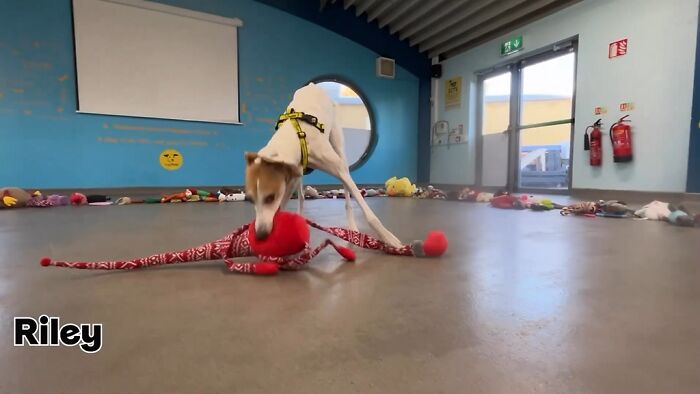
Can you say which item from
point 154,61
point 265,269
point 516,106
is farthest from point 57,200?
point 516,106

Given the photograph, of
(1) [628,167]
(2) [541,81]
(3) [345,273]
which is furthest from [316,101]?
(2) [541,81]

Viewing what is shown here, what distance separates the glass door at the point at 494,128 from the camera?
6770 mm

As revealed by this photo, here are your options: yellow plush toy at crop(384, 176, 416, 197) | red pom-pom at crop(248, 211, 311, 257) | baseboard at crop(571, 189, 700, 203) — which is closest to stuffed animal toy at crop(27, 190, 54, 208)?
red pom-pom at crop(248, 211, 311, 257)

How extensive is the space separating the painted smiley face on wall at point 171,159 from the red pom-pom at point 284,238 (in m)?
5.19

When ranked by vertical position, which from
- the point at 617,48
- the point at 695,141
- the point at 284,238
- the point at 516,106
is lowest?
the point at 284,238

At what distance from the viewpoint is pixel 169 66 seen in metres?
5.77

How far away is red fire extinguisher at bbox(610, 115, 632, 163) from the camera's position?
15.1ft

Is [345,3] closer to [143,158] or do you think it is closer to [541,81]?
[541,81]

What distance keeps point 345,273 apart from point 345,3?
6.98m

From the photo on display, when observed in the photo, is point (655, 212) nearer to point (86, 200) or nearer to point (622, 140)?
point (622, 140)

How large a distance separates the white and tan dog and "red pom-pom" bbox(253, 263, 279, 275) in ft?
0.38

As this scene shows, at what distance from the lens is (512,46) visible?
6363mm

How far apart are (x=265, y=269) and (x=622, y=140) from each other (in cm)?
519

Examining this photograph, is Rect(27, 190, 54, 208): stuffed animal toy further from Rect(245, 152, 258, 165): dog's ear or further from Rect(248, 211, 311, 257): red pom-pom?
Rect(248, 211, 311, 257): red pom-pom
